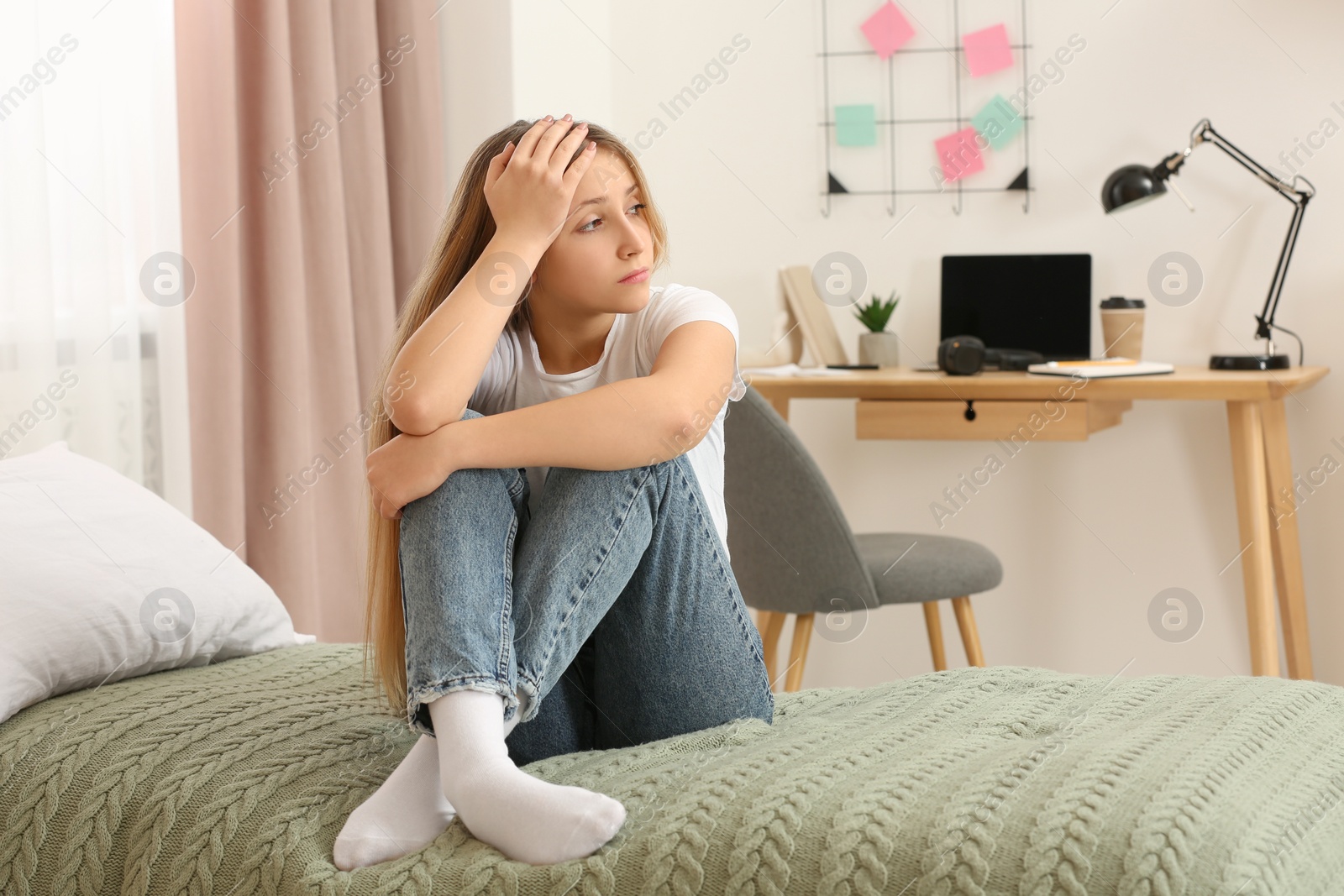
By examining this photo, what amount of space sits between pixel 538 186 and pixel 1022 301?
1.44m

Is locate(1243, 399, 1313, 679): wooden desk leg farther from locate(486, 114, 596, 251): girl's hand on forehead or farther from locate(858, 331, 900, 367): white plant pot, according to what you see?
locate(486, 114, 596, 251): girl's hand on forehead

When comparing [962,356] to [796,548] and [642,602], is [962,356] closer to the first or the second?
[796,548]

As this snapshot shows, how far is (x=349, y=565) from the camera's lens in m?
2.05

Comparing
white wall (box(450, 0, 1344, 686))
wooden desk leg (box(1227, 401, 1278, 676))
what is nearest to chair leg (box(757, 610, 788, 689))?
white wall (box(450, 0, 1344, 686))

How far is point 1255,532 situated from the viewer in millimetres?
1942

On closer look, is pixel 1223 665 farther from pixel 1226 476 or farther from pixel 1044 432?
pixel 1044 432

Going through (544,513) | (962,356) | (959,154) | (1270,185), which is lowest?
(544,513)

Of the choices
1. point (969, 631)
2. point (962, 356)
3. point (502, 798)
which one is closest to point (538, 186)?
point (502, 798)

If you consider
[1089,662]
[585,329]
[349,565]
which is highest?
[585,329]

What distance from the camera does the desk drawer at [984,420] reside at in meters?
1.90

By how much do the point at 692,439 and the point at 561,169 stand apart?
268 millimetres

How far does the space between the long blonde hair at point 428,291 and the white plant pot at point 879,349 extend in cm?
117

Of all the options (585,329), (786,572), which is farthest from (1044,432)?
(585,329)

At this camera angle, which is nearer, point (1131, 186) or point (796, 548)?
point (796, 548)
